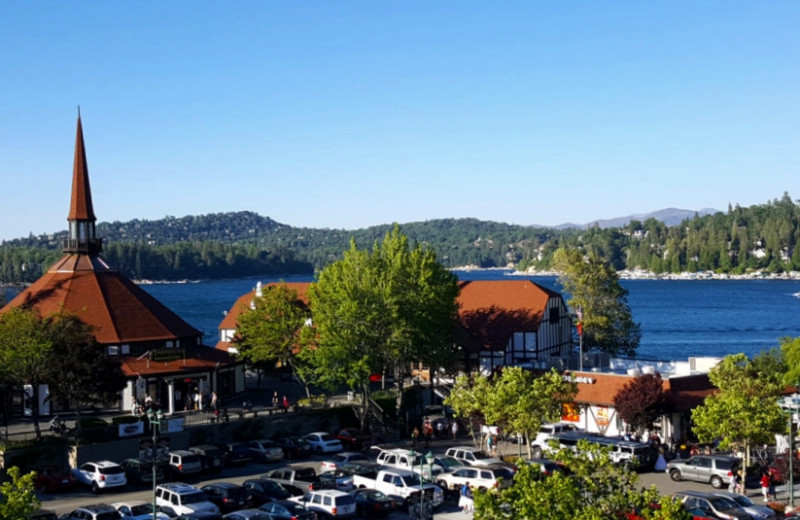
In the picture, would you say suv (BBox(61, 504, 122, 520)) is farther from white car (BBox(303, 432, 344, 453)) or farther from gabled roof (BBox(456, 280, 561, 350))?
gabled roof (BBox(456, 280, 561, 350))

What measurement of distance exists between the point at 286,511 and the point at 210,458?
1138 centimetres

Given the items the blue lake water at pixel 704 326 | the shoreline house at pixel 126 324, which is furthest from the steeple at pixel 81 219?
the blue lake water at pixel 704 326

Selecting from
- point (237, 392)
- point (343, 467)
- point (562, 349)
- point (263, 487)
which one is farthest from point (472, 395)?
point (562, 349)

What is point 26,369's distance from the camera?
4303 centimetres

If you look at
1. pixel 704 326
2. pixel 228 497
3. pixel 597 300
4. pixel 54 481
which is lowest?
pixel 704 326

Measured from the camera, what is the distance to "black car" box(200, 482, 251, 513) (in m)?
35.1

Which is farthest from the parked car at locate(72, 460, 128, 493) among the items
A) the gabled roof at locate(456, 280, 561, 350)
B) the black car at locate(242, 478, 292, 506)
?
the gabled roof at locate(456, 280, 561, 350)

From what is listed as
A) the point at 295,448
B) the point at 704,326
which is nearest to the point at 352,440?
the point at 295,448

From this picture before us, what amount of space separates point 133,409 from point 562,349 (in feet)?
98.9

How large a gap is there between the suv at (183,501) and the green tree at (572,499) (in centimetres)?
1480

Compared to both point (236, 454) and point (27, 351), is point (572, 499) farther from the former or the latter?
point (27, 351)

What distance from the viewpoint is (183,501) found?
111 feet

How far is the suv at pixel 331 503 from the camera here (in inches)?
1316

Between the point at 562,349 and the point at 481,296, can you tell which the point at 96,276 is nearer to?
the point at 481,296
